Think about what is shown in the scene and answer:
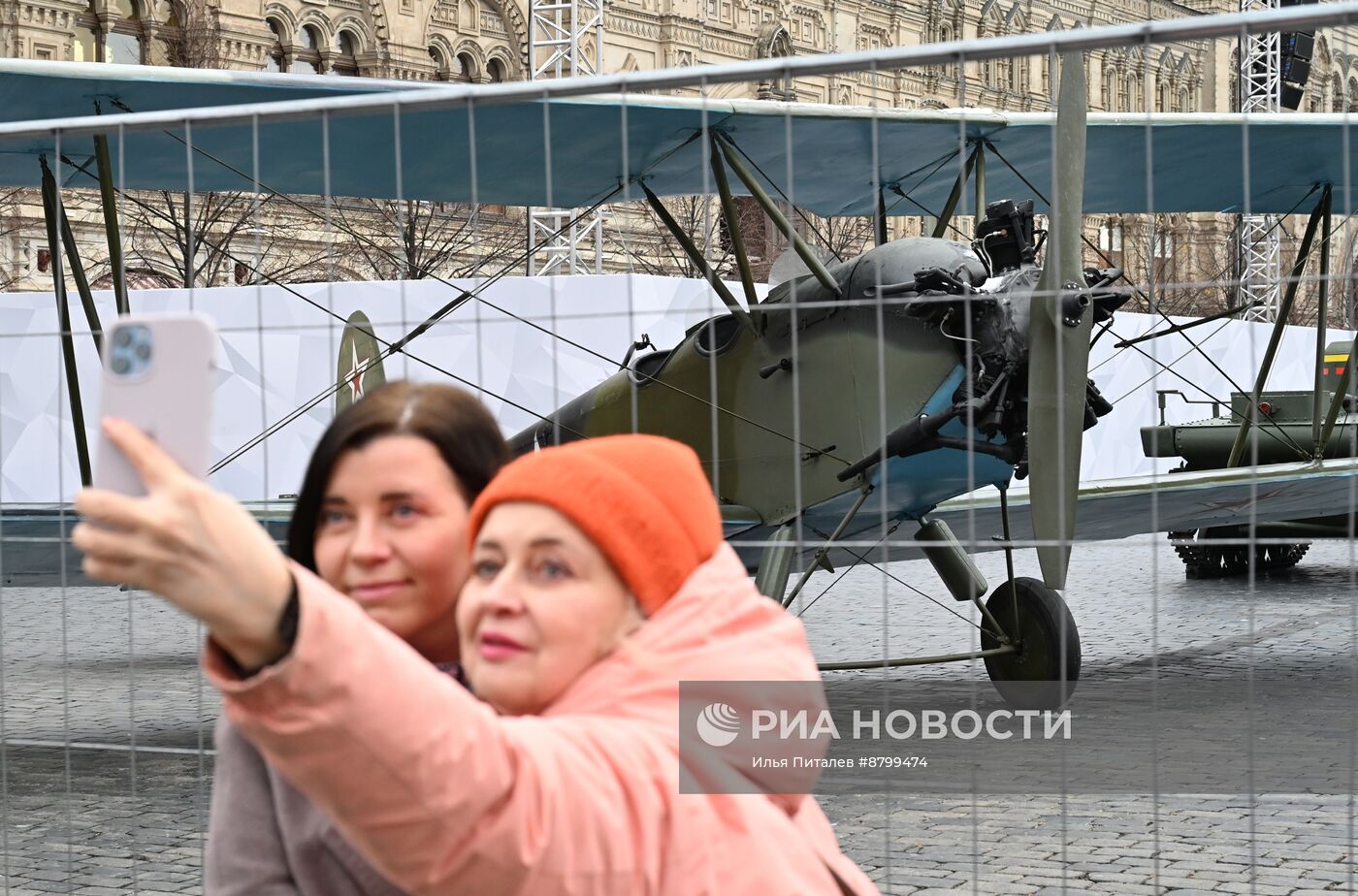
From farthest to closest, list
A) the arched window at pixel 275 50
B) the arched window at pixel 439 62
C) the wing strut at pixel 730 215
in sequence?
1. the arched window at pixel 439 62
2. the arched window at pixel 275 50
3. the wing strut at pixel 730 215

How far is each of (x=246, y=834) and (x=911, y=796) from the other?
5073mm

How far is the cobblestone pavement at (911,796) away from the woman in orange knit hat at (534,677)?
1.71 m

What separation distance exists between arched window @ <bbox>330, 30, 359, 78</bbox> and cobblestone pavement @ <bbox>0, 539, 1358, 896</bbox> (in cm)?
1393

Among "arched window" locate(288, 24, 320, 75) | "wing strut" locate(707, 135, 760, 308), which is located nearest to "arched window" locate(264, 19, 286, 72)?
"arched window" locate(288, 24, 320, 75)

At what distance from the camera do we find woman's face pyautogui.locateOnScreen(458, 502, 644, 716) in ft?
3.58

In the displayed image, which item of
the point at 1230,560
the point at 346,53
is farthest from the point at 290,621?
the point at 346,53

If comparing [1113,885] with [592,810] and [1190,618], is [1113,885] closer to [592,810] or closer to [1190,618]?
[592,810]

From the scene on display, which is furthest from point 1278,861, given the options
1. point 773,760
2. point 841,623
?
point 841,623

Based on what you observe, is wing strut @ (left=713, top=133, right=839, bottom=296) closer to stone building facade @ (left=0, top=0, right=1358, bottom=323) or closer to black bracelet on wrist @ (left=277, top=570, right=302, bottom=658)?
black bracelet on wrist @ (left=277, top=570, right=302, bottom=658)

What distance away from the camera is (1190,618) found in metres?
11.9

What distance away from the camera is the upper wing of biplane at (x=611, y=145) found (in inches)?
296

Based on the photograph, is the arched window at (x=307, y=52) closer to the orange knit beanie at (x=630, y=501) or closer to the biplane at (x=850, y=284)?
the biplane at (x=850, y=284)

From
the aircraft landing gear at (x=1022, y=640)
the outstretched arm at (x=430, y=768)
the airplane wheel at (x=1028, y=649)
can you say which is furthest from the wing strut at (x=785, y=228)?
the outstretched arm at (x=430, y=768)

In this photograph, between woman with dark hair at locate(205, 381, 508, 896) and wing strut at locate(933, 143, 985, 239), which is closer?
woman with dark hair at locate(205, 381, 508, 896)
